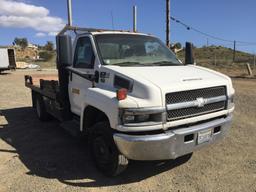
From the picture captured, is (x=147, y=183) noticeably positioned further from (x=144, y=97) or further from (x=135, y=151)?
(x=144, y=97)

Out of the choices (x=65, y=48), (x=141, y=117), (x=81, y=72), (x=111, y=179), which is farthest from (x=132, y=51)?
(x=111, y=179)

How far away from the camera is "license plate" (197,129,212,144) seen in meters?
4.51

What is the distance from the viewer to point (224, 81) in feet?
16.3

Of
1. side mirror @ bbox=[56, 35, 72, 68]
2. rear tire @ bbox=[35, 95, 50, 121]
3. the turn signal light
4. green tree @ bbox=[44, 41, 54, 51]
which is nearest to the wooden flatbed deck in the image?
rear tire @ bbox=[35, 95, 50, 121]

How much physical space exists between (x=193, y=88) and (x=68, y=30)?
307 centimetres

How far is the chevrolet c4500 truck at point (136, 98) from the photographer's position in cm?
415

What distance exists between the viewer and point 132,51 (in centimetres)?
564

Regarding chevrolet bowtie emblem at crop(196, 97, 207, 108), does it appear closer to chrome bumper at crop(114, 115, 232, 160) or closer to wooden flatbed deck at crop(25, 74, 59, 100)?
chrome bumper at crop(114, 115, 232, 160)

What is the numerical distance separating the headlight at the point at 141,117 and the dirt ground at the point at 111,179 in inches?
40.9

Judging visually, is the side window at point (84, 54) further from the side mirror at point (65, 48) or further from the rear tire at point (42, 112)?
the rear tire at point (42, 112)

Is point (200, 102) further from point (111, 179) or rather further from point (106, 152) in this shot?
point (111, 179)

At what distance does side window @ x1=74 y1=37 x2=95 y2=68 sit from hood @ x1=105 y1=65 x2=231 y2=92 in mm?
722

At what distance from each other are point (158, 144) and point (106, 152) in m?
1.01

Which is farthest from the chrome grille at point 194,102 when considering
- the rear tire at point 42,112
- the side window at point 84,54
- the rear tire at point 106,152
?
the rear tire at point 42,112
